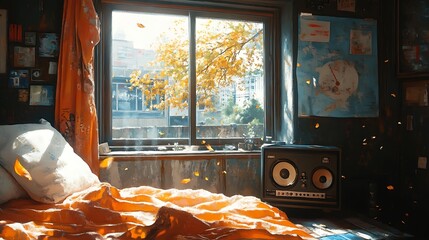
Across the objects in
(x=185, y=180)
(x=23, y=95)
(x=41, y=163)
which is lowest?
(x=185, y=180)

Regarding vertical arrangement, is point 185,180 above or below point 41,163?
below

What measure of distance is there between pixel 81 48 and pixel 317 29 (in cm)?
181

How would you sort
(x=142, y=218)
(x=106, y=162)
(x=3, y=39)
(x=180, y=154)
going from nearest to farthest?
(x=142, y=218)
(x=3, y=39)
(x=106, y=162)
(x=180, y=154)

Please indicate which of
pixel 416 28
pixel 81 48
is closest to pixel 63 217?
pixel 81 48

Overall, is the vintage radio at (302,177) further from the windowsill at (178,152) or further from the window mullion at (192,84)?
the window mullion at (192,84)

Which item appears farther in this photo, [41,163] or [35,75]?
[35,75]

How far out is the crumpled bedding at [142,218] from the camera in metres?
1.25

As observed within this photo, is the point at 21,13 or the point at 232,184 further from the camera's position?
the point at 232,184

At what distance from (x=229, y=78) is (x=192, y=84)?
333mm

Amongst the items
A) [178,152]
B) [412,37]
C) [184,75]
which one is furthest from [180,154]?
[412,37]

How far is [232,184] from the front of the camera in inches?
108

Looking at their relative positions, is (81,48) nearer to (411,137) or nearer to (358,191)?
(358,191)

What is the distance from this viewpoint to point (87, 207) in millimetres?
1561

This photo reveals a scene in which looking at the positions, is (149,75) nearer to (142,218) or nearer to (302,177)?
(302,177)
